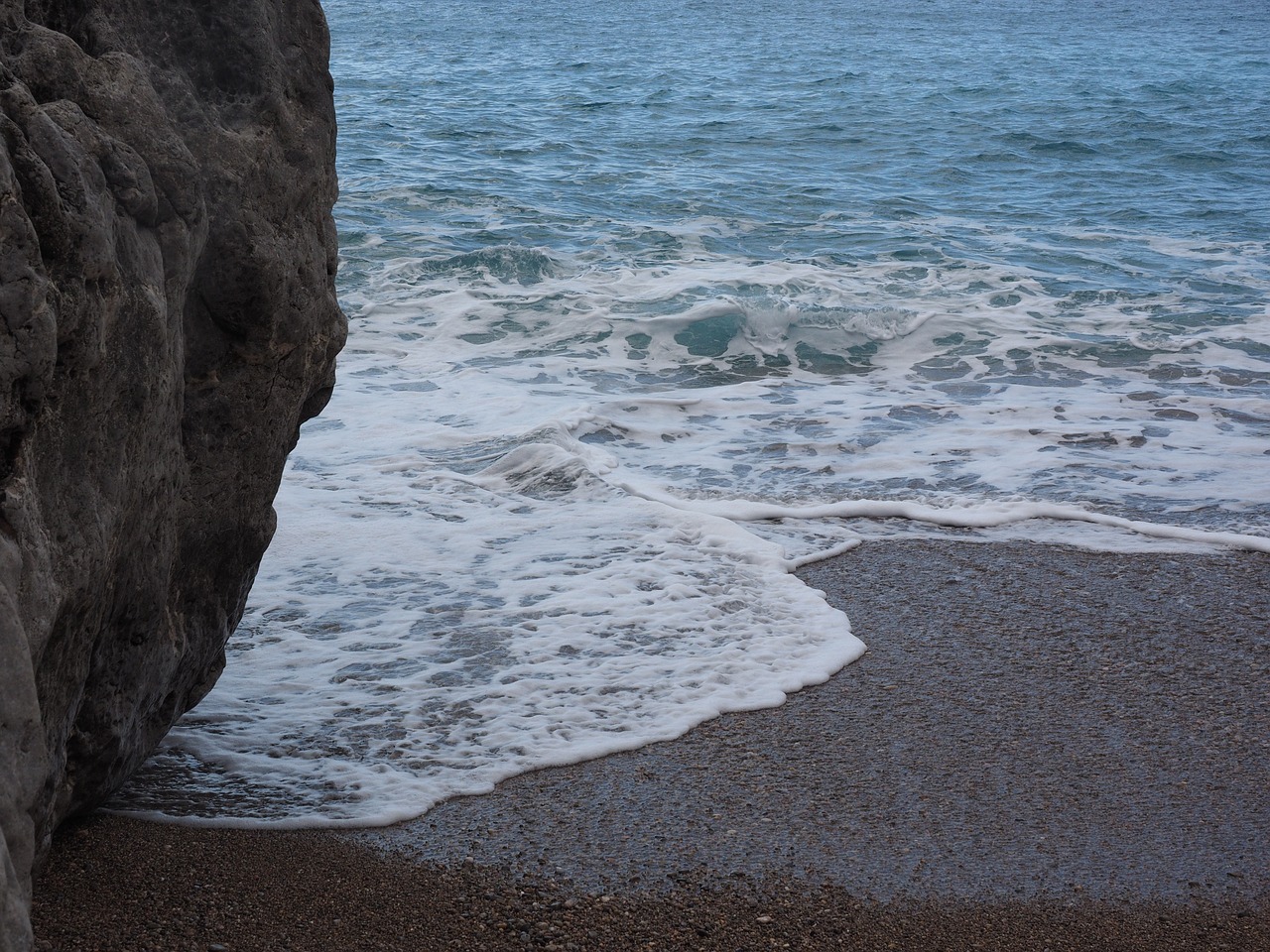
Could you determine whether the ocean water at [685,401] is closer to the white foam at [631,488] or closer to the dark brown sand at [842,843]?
the white foam at [631,488]

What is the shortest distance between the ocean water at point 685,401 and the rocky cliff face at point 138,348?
61cm

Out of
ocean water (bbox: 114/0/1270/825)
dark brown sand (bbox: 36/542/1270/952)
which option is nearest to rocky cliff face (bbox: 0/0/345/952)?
dark brown sand (bbox: 36/542/1270/952)

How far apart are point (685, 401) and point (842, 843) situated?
4.59 m

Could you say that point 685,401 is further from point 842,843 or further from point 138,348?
point 138,348

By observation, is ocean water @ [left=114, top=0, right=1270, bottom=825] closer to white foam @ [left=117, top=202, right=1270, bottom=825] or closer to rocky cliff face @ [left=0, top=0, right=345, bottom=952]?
white foam @ [left=117, top=202, right=1270, bottom=825]

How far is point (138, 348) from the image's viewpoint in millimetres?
2242

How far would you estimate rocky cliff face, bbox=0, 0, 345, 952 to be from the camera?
1.84m

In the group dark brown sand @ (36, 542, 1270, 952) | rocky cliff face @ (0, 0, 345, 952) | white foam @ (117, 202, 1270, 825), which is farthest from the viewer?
white foam @ (117, 202, 1270, 825)

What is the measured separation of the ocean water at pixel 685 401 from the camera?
145 inches

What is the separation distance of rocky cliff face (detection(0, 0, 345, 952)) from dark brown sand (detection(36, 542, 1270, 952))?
41cm

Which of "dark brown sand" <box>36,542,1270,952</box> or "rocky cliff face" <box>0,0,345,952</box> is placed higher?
"rocky cliff face" <box>0,0,345,952</box>

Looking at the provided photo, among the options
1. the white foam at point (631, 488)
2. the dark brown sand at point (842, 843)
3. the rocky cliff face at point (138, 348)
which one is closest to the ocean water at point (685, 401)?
the white foam at point (631, 488)

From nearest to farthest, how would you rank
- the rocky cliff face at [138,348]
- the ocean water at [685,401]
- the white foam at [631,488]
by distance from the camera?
the rocky cliff face at [138,348], the white foam at [631,488], the ocean water at [685,401]

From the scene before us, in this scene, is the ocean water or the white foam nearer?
the white foam
